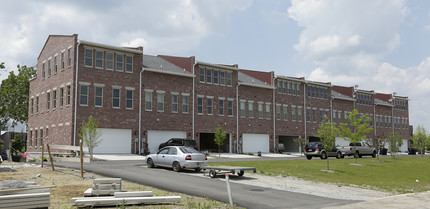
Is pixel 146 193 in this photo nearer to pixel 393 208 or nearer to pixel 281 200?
pixel 281 200

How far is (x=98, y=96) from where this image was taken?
114ft

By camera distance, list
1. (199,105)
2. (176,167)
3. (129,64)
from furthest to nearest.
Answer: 1. (199,105)
2. (129,64)
3. (176,167)

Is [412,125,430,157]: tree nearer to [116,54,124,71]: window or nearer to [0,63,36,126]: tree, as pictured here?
[116,54,124,71]: window

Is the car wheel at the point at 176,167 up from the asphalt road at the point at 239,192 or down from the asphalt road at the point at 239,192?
up

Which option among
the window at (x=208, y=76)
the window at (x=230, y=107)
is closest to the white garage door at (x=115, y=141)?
the window at (x=208, y=76)

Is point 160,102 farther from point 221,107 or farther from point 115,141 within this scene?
point 221,107

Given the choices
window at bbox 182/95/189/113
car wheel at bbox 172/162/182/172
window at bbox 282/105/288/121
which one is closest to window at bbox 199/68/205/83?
window at bbox 182/95/189/113

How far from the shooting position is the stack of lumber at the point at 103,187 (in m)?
11.3

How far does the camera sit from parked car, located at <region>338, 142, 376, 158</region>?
38656 millimetres

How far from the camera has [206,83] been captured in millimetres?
42156

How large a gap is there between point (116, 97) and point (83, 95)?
9.93 ft

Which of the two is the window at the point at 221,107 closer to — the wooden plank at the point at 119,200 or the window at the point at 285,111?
the window at the point at 285,111

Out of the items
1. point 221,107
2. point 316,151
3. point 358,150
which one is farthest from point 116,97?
point 358,150

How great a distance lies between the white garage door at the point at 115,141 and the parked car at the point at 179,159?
46.1 ft
